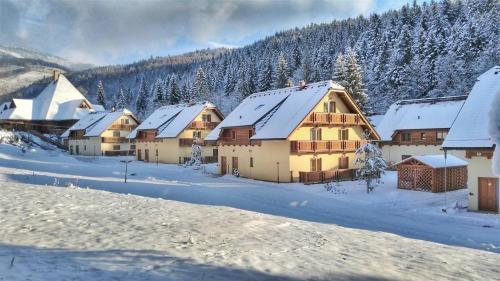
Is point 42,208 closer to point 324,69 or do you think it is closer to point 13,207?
point 13,207

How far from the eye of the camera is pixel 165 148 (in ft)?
201

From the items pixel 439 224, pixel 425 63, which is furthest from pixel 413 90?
pixel 439 224

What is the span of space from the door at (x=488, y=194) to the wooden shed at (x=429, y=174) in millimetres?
5928

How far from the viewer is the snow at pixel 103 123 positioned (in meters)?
74.4

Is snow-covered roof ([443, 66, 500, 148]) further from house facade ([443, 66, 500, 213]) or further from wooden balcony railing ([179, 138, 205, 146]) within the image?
wooden balcony railing ([179, 138, 205, 146])

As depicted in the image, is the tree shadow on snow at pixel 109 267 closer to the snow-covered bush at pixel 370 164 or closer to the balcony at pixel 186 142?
the snow-covered bush at pixel 370 164

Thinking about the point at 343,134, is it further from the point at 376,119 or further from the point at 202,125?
the point at 202,125

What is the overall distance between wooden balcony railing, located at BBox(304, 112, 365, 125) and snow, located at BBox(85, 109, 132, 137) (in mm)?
45503

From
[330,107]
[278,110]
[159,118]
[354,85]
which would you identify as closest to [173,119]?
[159,118]

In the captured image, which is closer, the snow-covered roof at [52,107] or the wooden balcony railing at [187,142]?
the wooden balcony railing at [187,142]

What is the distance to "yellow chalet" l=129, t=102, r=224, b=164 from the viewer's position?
59125 mm

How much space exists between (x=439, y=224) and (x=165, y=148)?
4513 centimetres

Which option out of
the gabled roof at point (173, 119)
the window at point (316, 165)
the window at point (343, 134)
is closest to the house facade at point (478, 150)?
the window at point (316, 165)

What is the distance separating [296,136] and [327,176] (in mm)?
4530
